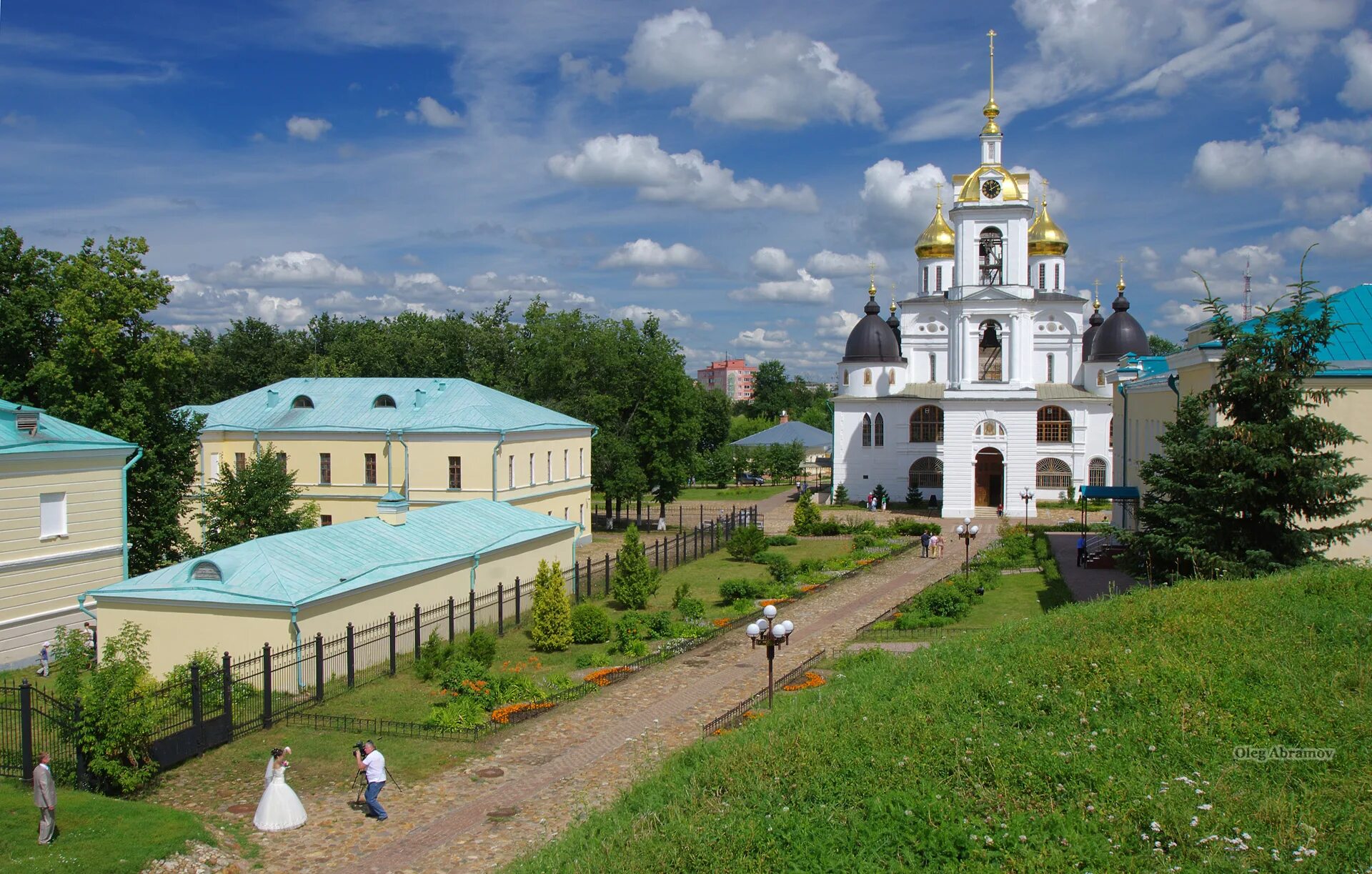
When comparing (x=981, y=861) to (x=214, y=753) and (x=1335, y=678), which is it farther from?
(x=214, y=753)

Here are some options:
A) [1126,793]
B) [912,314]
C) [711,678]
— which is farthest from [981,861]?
[912,314]

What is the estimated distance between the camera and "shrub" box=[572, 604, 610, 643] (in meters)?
20.9

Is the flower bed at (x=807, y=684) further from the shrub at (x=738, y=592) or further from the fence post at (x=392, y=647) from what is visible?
the shrub at (x=738, y=592)

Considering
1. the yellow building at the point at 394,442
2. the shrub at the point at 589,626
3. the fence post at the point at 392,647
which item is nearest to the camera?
the fence post at the point at 392,647

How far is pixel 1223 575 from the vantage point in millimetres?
16547

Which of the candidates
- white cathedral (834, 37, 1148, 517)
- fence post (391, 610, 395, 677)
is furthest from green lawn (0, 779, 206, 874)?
white cathedral (834, 37, 1148, 517)

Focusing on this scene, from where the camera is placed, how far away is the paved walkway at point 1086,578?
2315 cm

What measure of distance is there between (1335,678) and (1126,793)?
3.61 m

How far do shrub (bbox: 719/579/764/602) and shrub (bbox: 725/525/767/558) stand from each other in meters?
7.03

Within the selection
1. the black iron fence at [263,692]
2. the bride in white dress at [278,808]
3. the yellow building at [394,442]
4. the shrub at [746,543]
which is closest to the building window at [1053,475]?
the shrub at [746,543]

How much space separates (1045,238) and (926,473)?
1544cm

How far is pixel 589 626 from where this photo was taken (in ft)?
68.5

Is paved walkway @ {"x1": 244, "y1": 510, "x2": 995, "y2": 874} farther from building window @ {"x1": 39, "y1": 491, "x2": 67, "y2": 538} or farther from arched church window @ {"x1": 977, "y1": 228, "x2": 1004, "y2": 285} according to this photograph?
arched church window @ {"x1": 977, "y1": 228, "x2": 1004, "y2": 285}

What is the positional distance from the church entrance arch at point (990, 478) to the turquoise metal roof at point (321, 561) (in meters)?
28.2
